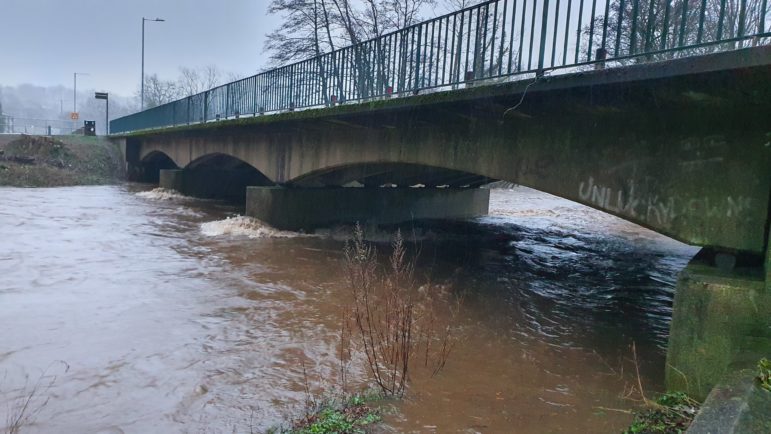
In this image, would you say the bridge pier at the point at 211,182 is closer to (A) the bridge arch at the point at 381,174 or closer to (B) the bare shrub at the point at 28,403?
(A) the bridge arch at the point at 381,174

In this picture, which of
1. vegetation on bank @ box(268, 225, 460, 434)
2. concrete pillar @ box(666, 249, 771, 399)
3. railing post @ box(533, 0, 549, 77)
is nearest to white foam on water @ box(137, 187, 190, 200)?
vegetation on bank @ box(268, 225, 460, 434)

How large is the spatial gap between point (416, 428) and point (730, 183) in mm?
3501

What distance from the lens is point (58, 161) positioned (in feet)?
98.5

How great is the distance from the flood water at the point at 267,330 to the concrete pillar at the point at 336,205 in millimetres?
1009

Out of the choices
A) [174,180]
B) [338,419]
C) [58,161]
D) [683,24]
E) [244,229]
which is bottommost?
[338,419]

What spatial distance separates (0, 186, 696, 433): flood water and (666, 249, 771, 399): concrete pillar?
0.59 meters

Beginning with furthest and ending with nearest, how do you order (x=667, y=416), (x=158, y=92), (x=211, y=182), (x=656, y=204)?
1. (x=158, y=92)
2. (x=211, y=182)
3. (x=656, y=204)
4. (x=667, y=416)

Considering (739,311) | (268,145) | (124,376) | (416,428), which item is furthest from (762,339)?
(268,145)

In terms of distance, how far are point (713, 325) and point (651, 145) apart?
84.0 inches

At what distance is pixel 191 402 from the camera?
4.30 metres

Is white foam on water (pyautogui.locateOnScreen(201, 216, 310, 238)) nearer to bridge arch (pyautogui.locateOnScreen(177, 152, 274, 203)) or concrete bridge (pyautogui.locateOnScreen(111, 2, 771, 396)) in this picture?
concrete bridge (pyautogui.locateOnScreen(111, 2, 771, 396))

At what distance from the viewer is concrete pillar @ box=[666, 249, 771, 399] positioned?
381cm

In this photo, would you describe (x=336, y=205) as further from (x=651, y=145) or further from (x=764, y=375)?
(x=764, y=375)

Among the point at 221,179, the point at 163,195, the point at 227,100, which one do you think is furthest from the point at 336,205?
the point at 221,179
